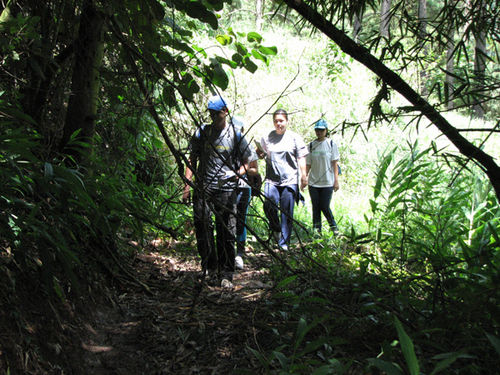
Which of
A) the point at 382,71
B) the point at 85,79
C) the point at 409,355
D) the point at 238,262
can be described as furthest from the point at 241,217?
the point at 238,262

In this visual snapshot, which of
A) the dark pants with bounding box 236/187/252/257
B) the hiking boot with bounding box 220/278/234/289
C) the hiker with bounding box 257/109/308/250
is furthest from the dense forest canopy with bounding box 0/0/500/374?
the hiker with bounding box 257/109/308/250

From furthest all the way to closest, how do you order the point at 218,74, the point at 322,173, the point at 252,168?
the point at 322,173 < the point at 252,168 < the point at 218,74

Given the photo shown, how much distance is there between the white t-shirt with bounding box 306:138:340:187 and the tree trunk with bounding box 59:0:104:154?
3560 millimetres

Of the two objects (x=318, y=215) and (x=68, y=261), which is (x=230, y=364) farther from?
(x=318, y=215)

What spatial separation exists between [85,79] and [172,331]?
6.11 ft

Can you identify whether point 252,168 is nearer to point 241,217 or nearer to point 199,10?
point 241,217

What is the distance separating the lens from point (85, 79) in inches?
121

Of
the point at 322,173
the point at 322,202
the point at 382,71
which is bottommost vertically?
the point at 382,71

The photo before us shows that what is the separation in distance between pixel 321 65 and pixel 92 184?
10658 millimetres

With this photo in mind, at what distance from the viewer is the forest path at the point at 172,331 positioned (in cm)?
239

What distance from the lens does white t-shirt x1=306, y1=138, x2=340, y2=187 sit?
6.05 meters

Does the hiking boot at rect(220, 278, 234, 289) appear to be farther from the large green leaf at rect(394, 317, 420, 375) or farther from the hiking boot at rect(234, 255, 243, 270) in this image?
the large green leaf at rect(394, 317, 420, 375)

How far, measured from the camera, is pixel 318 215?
6.21 meters

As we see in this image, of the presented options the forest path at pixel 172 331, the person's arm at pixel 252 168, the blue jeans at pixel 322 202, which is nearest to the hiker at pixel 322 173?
the blue jeans at pixel 322 202
